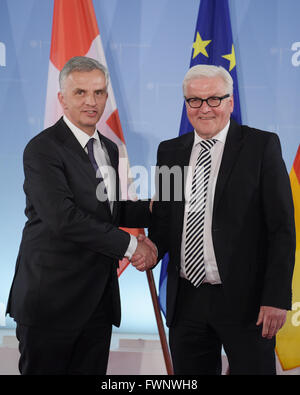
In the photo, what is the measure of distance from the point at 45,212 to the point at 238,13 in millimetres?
2269

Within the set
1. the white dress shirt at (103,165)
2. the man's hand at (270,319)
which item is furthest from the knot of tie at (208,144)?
the man's hand at (270,319)

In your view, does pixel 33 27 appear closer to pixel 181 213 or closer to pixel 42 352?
pixel 181 213

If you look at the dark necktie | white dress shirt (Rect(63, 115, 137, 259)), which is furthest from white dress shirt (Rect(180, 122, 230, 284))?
the dark necktie

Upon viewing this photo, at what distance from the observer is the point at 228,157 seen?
1902 millimetres

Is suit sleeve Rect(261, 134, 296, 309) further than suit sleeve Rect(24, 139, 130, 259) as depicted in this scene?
No

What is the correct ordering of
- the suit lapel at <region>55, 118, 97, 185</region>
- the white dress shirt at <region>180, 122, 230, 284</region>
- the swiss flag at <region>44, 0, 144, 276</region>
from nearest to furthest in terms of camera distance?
the white dress shirt at <region>180, 122, 230, 284</region>
the suit lapel at <region>55, 118, 97, 185</region>
the swiss flag at <region>44, 0, 144, 276</region>

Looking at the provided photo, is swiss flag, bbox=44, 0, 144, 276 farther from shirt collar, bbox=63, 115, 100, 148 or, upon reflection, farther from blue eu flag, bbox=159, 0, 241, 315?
shirt collar, bbox=63, 115, 100, 148

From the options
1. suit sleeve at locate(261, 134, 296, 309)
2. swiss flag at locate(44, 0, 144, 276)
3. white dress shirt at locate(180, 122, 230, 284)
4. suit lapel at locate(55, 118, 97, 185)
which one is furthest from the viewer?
swiss flag at locate(44, 0, 144, 276)

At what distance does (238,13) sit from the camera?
11.0 feet

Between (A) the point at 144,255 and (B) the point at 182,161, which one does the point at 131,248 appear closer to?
(A) the point at 144,255

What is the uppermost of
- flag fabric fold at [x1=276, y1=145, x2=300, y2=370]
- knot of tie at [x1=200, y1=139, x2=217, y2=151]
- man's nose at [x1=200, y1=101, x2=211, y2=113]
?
man's nose at [x1=200, y1=101, x2=211, y2=113]

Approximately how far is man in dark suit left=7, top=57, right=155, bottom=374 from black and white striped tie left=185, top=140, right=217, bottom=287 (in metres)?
0.24

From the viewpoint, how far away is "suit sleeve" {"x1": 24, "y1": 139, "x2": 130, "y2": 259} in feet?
6.33
